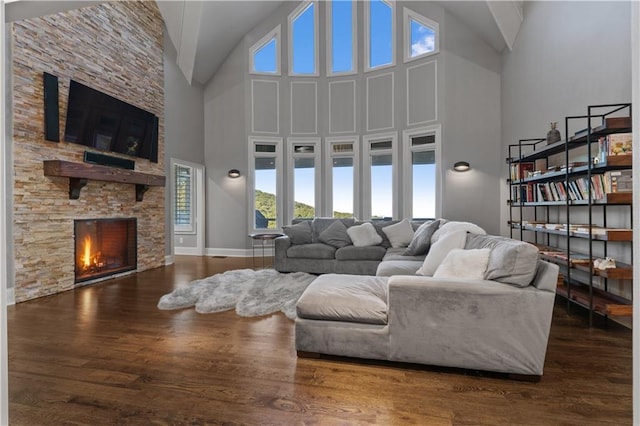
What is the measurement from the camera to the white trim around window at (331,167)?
7270mm

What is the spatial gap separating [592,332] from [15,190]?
5.88 metres

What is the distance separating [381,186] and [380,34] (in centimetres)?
323

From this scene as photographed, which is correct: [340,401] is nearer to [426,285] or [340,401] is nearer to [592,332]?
[426,285]

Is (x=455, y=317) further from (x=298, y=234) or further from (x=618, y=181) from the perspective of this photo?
(x=298, y=234)

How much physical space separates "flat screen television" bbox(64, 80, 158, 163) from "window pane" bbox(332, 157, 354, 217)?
3618mm

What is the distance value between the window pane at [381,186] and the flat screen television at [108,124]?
430 cm

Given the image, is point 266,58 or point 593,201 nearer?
point 593,201

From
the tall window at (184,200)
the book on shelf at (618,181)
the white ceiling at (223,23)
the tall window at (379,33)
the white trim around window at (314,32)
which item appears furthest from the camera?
the tall window at (184,200)

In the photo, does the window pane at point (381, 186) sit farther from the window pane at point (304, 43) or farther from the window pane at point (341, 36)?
the window pane at point (304, 43)

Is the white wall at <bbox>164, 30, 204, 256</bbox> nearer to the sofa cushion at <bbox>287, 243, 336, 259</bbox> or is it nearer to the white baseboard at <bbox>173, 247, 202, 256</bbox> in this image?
the white baseboard at <bbox>173, 247, 202, 256</bbox>

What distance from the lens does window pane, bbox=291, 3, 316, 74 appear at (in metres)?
7.43

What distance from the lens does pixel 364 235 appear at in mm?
5051

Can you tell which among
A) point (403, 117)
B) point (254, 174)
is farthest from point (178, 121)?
point (403, 117)

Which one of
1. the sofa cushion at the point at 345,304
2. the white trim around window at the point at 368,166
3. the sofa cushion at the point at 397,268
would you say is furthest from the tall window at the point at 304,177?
the sofa cushion at the point at 345,304
